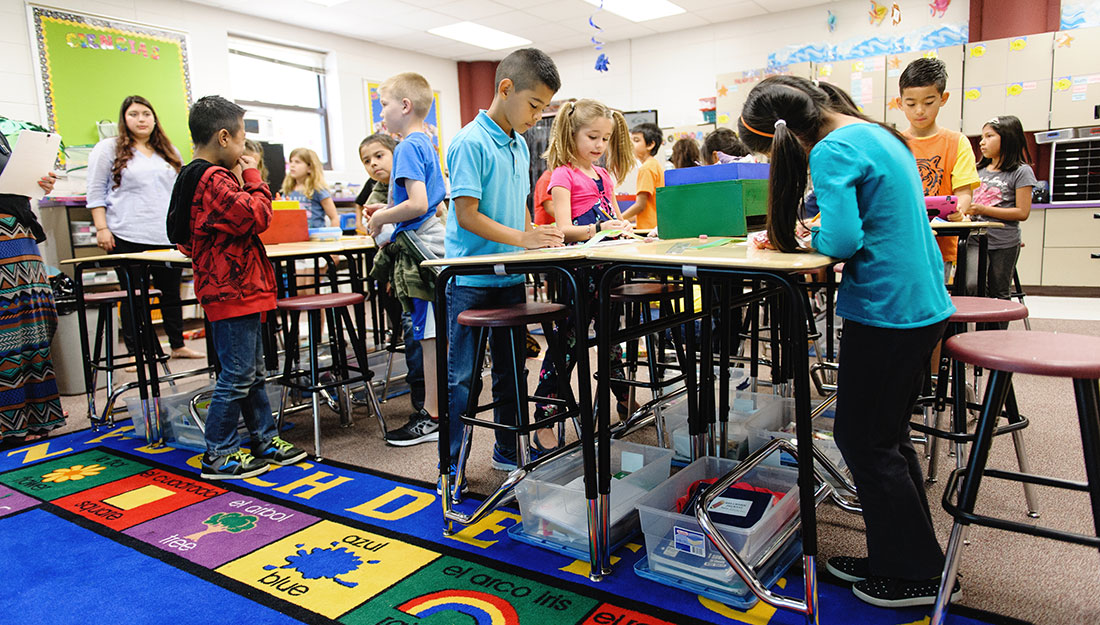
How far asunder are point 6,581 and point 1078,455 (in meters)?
3.29

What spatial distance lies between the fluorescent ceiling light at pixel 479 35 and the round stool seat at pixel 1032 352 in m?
7.26

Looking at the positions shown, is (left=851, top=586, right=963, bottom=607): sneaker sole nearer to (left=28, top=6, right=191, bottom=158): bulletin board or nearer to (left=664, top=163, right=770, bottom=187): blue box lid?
(left=664, top=163, right=770, bottom=187): blue box lid

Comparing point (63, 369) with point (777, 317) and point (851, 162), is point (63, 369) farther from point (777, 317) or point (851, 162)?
point (851, 162)

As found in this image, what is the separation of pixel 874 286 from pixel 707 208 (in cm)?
69

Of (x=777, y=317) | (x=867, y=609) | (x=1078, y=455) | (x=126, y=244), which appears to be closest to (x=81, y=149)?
(x=126, y=244)

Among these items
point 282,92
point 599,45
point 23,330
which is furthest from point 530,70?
point 282,92

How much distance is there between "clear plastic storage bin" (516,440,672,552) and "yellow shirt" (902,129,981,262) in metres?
1.77

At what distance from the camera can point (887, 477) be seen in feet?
4.66

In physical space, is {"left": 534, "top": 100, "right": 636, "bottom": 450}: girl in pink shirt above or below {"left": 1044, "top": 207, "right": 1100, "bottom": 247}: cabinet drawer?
above

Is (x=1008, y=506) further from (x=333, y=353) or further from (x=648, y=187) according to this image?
(x=333, y=353)

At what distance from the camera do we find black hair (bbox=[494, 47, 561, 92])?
6.48 feet

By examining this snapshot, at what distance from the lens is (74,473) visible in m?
2.58

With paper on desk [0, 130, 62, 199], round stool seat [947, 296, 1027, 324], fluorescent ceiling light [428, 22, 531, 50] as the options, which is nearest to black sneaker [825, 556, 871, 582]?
round stool seat [947, 296, 1027, 324]

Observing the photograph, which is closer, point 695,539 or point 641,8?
point 695,539
